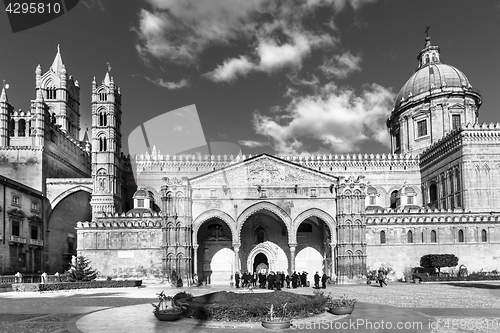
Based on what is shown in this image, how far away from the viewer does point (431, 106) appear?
220 ft

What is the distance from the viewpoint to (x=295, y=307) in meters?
17.5

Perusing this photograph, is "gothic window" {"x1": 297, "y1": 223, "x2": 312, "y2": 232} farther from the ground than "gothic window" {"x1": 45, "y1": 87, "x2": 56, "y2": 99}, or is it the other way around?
"gothic window" {"x1": 45, "y1": 87, "x2": 56, "y2": 99}

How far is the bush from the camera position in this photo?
1669 cm

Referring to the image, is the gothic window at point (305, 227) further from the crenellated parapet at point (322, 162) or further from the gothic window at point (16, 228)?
the gothic window at point (16, 228)

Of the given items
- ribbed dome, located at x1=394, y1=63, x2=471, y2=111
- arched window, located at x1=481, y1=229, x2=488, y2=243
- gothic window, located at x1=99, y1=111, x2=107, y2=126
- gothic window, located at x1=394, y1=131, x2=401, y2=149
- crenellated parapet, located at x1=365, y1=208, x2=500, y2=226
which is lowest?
arched window, located at x1=481, y1=229, x2=488, y2=243

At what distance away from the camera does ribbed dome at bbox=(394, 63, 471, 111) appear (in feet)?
222

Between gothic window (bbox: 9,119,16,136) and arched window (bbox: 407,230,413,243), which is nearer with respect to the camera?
arched window (bbox: 407,230,413,243)

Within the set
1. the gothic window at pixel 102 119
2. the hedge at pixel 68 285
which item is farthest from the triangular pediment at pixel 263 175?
the gothic window at pixel 102 119

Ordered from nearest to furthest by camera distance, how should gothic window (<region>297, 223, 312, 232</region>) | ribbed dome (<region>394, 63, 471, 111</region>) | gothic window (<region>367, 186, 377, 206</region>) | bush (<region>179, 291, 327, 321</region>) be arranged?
bush (<region>179, 291, 327, 321</region>)
gothic window (<region>297, 223, 312, 232</region>)
gothic window (<region>367, 186, 377, 206</region>)
ribbed dome (<region>394, 63, 471, 111</region>)

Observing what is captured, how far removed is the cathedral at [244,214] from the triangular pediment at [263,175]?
0.10 meters

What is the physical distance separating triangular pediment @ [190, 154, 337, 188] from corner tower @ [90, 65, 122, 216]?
53.7 ft

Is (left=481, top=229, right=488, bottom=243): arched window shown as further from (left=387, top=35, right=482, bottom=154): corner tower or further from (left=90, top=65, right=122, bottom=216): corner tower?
(left=90, top=65, right=122, bottom=216): corner tower

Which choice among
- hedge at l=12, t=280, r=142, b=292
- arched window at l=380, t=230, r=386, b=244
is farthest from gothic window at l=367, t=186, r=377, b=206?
hedge at l=12, t=280, r=142, b=292

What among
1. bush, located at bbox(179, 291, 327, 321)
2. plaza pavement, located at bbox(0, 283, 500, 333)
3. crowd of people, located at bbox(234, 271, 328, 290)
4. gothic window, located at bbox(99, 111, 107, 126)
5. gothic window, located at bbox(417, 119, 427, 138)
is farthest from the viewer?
gothic window, located at bbox(417, 119, 427, 138)
